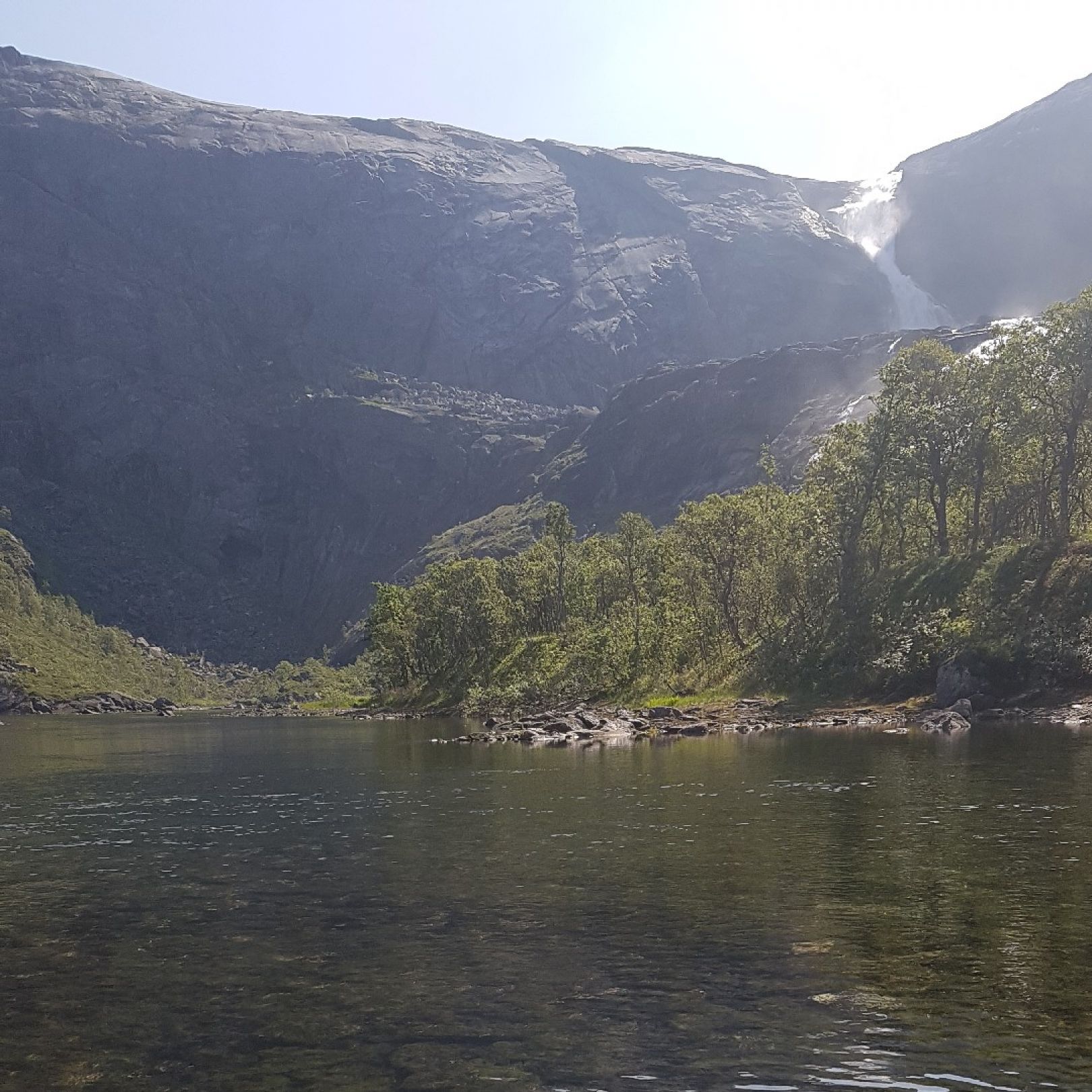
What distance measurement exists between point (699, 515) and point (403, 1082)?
105 metres

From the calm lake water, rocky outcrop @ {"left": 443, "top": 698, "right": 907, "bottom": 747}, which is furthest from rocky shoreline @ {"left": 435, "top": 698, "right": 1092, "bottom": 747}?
the calm lake water

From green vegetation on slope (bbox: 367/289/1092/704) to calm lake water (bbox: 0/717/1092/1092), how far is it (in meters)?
39.1

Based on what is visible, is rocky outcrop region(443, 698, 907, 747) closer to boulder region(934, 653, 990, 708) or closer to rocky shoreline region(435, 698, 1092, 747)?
rocky shoreline region(435, 698, 1092, 747)

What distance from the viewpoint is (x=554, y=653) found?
139 meters

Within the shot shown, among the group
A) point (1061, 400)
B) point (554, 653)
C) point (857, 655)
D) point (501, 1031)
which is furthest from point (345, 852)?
point (554, 653)

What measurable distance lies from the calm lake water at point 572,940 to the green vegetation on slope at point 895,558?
39076mm

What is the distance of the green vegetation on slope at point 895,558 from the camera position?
3378 inches

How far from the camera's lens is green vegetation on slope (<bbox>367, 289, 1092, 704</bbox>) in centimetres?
8581

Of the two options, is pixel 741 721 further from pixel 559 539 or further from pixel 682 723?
pixel 559 539

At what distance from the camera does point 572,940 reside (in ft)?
76.3

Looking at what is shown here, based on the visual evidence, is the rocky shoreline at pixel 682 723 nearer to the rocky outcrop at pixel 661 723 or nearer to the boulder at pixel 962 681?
the rocky outcrop at pixel 661 723

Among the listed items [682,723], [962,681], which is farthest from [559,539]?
[962,681]

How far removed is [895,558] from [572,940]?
307 feet

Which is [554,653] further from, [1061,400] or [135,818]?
[135,818]
